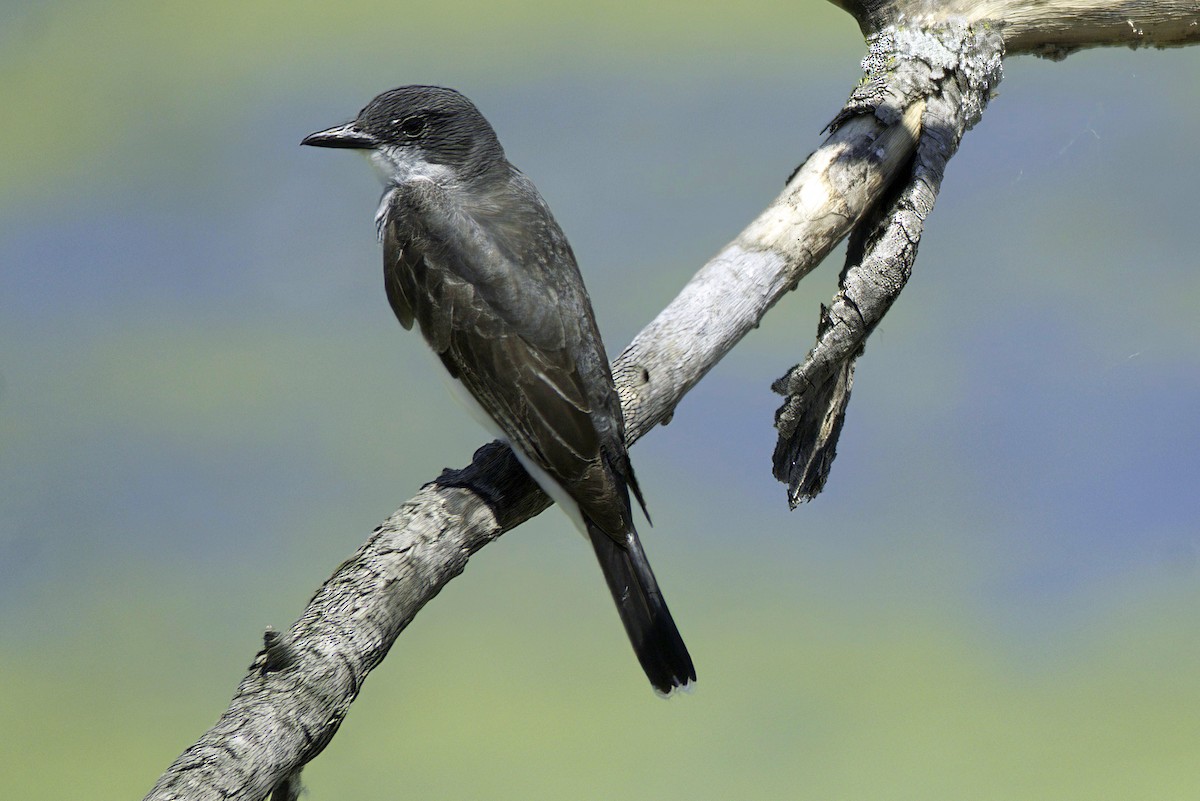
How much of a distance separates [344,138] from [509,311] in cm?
85

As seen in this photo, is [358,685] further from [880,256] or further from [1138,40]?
[1138,40]

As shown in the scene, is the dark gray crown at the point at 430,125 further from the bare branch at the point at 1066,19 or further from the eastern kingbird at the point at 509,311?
the bare branch at the point at 1066,19

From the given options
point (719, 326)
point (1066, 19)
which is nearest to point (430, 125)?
point (719, 326)

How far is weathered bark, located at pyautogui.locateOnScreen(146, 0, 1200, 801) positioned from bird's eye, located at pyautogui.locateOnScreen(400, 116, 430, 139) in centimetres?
101

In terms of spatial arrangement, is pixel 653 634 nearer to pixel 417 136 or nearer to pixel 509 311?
pixel 509 311

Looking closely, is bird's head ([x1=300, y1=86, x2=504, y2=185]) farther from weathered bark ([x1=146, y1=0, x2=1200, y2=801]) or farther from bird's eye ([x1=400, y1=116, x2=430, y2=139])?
weathered bark ([x1=146, y1=0, x2=1200, y2=801])

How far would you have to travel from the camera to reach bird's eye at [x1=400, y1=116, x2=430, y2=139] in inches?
146

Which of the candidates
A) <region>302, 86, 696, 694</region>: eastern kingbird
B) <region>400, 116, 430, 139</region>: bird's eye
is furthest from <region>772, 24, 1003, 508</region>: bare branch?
<region>400, 116, 430, 139</region>: bird's eye

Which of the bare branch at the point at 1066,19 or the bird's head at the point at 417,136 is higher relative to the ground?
the bird's head at the point at 417,136

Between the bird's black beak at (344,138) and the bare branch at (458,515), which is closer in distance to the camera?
the bare branch at (458,515)

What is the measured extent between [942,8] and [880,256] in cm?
105

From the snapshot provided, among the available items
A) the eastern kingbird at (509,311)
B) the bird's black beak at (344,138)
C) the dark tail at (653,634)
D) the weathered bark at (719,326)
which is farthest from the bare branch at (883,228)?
the bird's black beak at (344,138)

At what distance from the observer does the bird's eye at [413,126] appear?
12.1 ft

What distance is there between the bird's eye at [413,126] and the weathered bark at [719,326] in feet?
3.32
